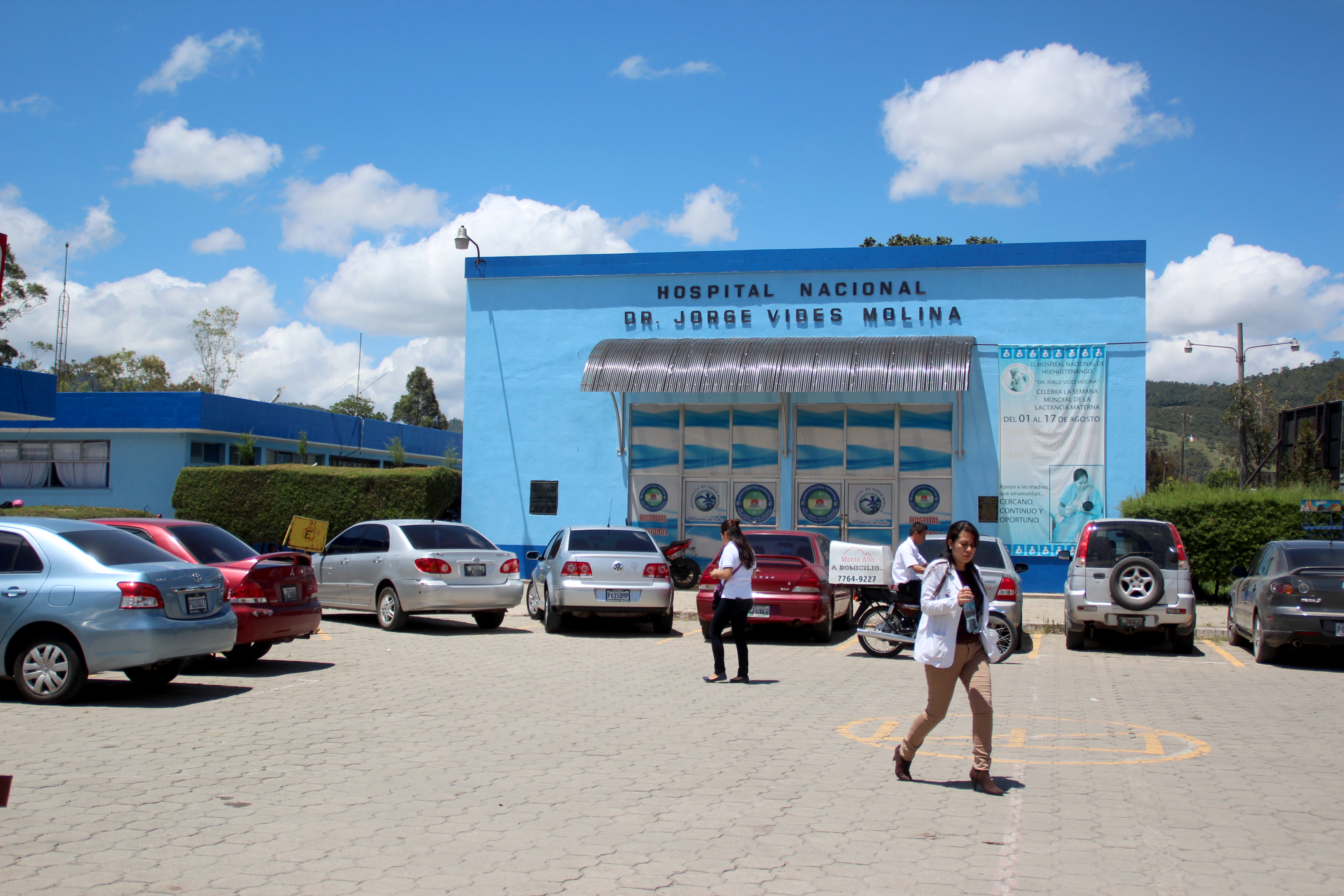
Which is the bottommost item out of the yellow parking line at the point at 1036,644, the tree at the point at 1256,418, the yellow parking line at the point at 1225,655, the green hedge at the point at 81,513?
the yellow parking line at the point at 1036,644

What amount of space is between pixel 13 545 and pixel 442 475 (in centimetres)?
1855

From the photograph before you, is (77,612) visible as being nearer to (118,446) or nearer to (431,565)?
(431,565)

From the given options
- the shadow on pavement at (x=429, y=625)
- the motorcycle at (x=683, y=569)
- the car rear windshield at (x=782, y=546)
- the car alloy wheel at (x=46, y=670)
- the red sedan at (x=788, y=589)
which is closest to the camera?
the car alloy wheel at (x=46, y=670)

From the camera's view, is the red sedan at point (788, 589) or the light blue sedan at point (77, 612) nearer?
the light blue sedan at point (77, 612)

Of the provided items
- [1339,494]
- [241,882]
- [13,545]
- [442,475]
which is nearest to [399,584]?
[13,545]

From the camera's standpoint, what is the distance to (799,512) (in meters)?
22.7

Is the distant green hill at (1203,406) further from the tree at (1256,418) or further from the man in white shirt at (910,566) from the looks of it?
the man in white shirt at (910,566)

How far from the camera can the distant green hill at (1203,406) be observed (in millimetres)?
113938

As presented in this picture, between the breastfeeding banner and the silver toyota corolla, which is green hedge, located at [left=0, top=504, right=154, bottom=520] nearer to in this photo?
the silver toyota corolla

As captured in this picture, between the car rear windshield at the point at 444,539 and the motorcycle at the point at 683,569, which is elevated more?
the car rear windshield at the point at 444,539

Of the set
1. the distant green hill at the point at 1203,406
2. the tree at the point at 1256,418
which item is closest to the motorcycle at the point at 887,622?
the tree at the point at 1256,418

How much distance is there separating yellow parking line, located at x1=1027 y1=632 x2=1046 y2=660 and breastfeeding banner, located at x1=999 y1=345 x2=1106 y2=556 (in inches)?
198

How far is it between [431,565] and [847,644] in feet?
19.4

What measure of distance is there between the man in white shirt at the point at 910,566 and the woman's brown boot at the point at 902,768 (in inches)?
167
